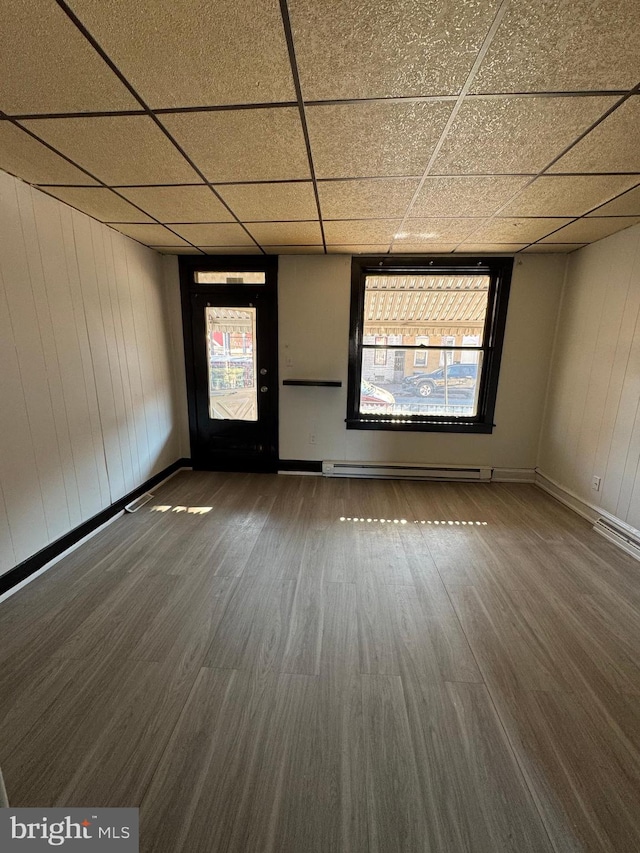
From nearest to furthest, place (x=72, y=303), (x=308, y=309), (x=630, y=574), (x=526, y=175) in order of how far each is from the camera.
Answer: (x=526, y=175) < (x=630, y=574) < (x=72, y=303) < (x=308, y=309)

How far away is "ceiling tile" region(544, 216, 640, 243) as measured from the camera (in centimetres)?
251

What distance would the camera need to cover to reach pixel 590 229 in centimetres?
271

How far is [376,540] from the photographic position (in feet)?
8.63

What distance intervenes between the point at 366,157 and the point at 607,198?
168 centimetres

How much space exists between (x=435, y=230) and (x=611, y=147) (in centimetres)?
130

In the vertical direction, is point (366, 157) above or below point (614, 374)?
above

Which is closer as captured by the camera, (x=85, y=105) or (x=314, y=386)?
(x=85, y=105)

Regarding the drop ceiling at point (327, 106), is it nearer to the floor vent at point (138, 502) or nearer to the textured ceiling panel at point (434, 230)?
the textured ceiling panel at point (434, 230)

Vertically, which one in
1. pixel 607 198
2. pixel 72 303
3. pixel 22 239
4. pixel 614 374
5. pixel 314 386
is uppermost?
pixel 607 198

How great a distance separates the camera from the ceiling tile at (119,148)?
1508 millimetres

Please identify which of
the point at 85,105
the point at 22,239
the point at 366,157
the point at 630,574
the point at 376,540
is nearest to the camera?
the point at 85,105

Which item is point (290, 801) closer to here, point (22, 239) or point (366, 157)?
point (366, 157)

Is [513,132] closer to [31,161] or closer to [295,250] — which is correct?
[295,250]

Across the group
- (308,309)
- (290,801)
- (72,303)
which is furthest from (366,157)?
(290,801)
